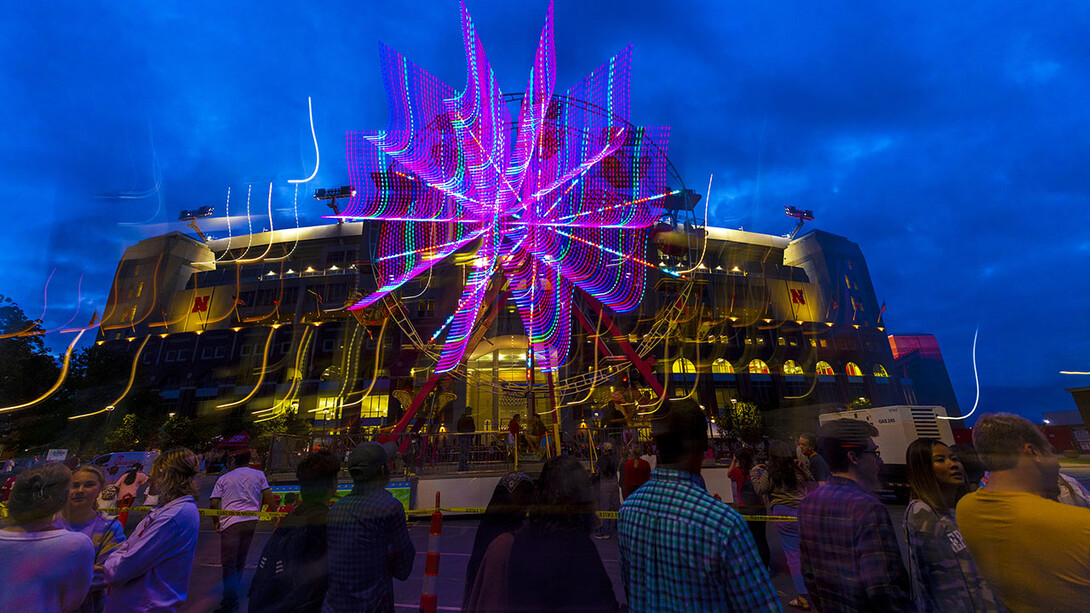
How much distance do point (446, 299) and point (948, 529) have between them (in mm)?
40007

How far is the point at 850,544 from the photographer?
2576 mm

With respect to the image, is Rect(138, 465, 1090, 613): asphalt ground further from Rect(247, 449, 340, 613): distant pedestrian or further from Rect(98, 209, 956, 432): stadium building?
Rect(98, 209, 956, 432): stadium building

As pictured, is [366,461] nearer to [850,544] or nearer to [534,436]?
[850,544]

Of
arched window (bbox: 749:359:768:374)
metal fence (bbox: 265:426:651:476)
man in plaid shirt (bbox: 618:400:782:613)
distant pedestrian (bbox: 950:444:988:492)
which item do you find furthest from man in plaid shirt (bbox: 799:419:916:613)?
arched window (bbox: 749:359:768:374)

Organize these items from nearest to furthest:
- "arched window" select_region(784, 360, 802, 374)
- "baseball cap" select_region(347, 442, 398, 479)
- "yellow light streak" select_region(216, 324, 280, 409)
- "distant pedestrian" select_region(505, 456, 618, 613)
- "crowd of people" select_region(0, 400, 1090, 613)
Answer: "crowd of people" select_region(0, 400, 1090, 613) → "distant pedestrian" select_region(505, 456, 618, 613) → "baseball cap" select_region(347, 442, 398, 479) → "yellow light streak" select_region(216, 324, 280, 409) → "arched window" select_region(784, 360, 802, 374)

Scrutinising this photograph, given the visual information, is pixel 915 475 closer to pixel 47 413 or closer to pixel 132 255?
pixel 47 413

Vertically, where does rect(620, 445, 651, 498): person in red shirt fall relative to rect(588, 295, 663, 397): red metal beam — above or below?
below

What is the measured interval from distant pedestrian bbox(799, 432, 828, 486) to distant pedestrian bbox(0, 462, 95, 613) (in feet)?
18.3

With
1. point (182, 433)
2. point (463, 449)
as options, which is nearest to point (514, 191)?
point (463, 449)

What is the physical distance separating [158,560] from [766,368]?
51.8m

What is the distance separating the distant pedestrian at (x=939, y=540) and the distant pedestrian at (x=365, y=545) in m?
3.08

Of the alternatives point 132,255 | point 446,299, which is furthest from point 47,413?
point 132,255

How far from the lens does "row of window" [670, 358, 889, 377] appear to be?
4612cm

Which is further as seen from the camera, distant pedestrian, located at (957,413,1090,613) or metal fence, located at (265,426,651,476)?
metal fence, located at (265,426,651,476)
